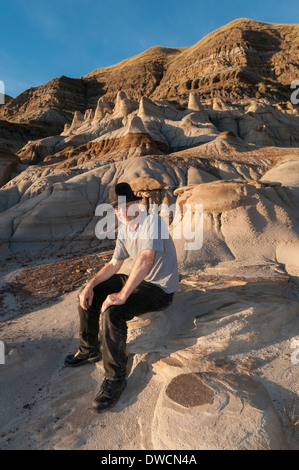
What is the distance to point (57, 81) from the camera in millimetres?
61719

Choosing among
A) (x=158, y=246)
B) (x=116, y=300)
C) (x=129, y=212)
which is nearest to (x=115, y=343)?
(x=116, y=300)

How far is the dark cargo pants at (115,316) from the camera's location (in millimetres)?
2457

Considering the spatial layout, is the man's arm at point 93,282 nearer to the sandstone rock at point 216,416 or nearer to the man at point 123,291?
the man at point 123,291

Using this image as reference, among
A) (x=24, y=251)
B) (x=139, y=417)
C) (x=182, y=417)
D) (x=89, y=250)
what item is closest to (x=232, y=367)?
(x=182, y=417)

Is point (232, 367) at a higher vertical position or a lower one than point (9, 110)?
lower

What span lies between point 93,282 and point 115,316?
0.52 metres

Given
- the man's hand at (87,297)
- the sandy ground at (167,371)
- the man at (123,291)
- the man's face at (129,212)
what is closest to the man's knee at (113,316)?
the man at (123,291)

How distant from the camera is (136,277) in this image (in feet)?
8.04

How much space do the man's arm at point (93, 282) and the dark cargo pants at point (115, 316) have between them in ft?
0.17

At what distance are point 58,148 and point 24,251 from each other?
81.4 feet

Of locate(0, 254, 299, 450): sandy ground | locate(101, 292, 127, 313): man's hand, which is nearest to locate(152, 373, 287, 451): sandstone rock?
locate(0, 254, 299, 450): sandy ground

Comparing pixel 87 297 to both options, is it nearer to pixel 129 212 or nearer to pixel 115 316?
pixel 115 316

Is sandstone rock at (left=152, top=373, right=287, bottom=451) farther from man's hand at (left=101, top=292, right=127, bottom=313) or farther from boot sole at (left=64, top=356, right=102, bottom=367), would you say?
boot sole at (left=64, top=356, right=102, bottom=367)

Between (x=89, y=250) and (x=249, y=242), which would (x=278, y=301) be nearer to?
(x=249, y=242)
